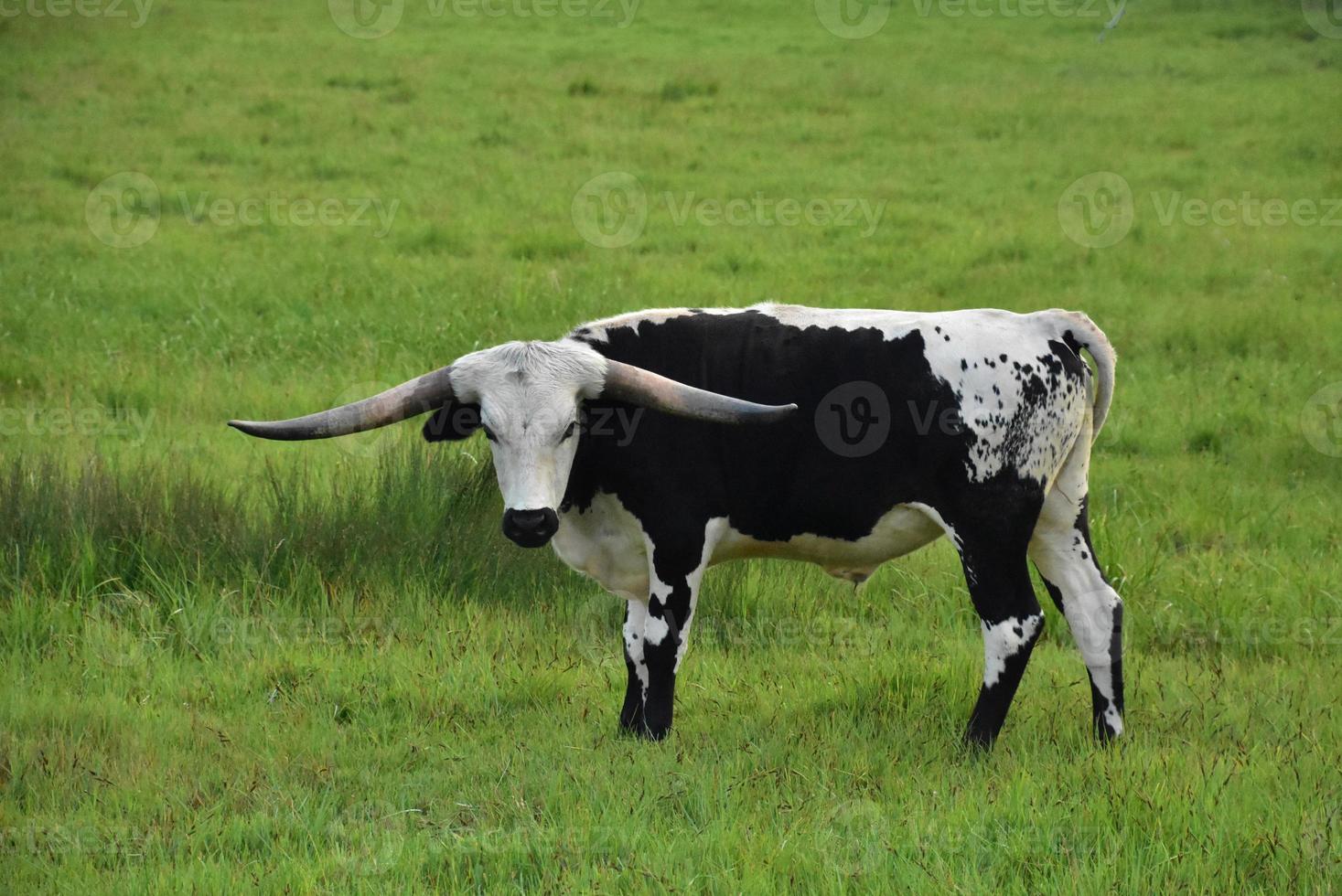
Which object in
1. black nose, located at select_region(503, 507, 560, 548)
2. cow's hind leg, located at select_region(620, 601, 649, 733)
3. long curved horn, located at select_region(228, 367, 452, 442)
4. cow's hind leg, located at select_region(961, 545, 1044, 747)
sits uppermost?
long curved horn, located at select_region(228, 367, 452, 442)

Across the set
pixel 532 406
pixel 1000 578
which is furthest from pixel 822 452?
pixel 532 406

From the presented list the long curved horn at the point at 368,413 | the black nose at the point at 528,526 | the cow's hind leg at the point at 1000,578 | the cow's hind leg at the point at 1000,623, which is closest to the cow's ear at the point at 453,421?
the long curved horn at the point at 368,413

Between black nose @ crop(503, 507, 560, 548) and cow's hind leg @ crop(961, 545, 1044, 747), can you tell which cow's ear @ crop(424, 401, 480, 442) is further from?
cow's hind leg @ crop(961, 545, 1044, 747)

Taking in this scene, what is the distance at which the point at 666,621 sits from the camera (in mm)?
5645

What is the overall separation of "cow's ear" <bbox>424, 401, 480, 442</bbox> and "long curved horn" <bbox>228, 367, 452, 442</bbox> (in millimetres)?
125

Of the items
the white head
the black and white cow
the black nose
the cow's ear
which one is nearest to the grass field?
the black and white cow

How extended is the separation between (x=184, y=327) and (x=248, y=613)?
5994 millimetres

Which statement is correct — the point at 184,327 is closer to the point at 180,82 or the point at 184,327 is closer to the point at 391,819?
the point at 391,819

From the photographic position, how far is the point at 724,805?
4895 millimetres

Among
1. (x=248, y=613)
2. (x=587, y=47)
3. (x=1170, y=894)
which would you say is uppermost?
(x=587, y=47)

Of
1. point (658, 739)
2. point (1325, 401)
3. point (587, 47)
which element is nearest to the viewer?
→ point (658, 739)

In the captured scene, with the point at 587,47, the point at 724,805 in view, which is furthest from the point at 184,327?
the point at 587,47

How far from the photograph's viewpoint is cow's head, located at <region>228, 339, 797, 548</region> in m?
5.13

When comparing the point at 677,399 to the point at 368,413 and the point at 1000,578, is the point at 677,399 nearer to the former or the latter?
the point at 368,413
